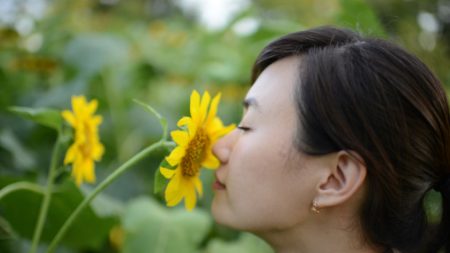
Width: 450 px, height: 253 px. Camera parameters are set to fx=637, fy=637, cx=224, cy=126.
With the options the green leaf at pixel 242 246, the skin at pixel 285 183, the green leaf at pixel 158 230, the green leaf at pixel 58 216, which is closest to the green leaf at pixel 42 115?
the green leaf at pixel 58 216

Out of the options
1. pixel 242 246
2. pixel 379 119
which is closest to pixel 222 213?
pixel 379 119

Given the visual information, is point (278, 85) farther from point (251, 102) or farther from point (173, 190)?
point (173, 190)

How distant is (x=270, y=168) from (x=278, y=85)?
12cm

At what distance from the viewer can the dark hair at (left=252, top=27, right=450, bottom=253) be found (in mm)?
867

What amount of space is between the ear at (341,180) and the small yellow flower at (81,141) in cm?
37

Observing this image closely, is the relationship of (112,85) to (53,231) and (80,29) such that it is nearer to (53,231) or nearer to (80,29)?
(80,29)

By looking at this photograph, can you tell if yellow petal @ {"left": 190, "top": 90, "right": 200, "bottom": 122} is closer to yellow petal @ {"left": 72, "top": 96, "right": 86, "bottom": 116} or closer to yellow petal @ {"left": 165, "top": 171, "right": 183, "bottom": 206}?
yellow petal @ {"left": 165, "top": 171, "right": 183, "bottom": 206}

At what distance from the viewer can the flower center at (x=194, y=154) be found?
88 cm

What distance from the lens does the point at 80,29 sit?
2199mm

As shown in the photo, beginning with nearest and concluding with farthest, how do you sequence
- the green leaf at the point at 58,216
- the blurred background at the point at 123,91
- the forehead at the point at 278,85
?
the forehead at the point at 278,85, the green leaf at the point at 58,216, the blurred background at the point at 123,91

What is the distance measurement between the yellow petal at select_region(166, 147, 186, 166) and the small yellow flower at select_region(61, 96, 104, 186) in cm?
21

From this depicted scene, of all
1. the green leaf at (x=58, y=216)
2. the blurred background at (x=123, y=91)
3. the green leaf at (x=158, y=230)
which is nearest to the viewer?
the green leaf at (x=58, y=216)

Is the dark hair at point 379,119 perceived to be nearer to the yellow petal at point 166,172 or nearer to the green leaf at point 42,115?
the yellow petal at point 166,172

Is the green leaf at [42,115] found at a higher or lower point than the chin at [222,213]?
higher
